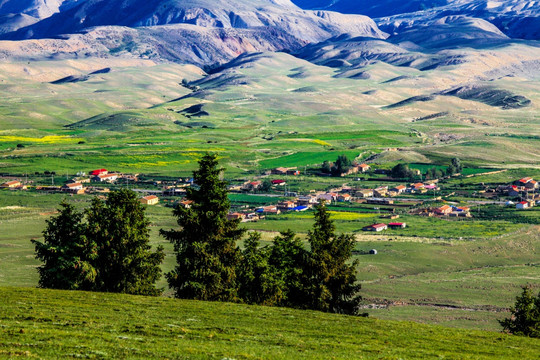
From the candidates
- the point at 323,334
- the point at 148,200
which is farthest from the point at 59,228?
the point at 148,200

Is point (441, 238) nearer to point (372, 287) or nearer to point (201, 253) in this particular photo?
point (372, 287)

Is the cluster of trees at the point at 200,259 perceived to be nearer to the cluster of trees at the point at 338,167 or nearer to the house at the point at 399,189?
the house at the point at 399,189

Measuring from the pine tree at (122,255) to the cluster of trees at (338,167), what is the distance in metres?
117

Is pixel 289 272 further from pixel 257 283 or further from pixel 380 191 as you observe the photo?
pixel 380 191

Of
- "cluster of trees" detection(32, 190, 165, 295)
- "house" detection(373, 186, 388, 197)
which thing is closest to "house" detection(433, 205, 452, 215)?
"house" detection(373, 186, 388, 197)

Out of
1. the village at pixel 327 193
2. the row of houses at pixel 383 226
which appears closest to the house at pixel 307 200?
the village at pixel 327 193

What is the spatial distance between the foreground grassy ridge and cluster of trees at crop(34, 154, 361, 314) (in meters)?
3.40

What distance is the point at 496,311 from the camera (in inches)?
2463

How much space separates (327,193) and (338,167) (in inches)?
1054

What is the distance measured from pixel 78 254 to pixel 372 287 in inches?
1328

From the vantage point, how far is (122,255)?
4250cm

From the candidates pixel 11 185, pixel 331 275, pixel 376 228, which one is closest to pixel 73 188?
pixel 11 185

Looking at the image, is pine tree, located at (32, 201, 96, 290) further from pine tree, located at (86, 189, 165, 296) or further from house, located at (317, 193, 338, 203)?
house, located at (317, 193, 338, 203)

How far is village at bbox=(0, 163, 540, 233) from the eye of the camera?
114 meters
